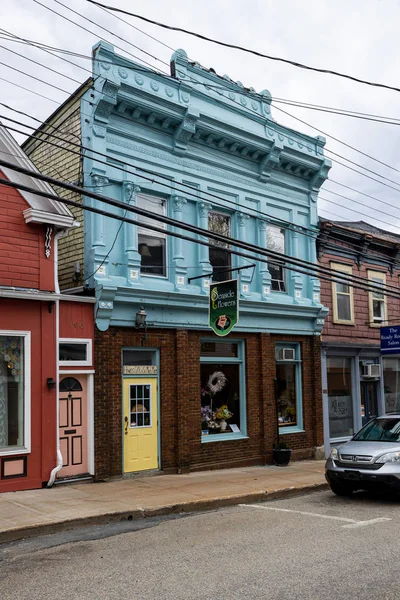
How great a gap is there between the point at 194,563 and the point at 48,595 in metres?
1.80

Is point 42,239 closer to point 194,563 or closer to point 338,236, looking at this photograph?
point 194,563

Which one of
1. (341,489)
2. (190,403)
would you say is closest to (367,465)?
(341,489)

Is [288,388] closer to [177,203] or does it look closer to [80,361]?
[177,203]

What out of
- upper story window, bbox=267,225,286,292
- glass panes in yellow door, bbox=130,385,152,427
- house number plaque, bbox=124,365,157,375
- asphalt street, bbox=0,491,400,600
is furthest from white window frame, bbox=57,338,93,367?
upper story window, bbox=267,225,286,292

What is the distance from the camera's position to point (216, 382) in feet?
55.3

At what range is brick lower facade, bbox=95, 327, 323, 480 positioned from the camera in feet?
46.1

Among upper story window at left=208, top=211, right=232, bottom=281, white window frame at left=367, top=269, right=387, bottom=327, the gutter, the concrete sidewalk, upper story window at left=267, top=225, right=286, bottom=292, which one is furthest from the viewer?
white window frame at left=367, top=269, right=387, bottom=327

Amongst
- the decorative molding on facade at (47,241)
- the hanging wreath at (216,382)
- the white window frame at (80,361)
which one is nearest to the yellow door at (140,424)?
the white window frame at (80,361)

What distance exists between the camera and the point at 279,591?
6297 mm

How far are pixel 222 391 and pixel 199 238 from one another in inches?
161

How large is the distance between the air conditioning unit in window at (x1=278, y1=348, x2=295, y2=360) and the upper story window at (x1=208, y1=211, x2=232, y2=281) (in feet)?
9.44

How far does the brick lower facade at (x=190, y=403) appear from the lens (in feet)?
46.1

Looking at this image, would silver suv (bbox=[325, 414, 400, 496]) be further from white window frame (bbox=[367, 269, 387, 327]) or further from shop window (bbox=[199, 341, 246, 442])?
white window frame (bbox=[367, 269, 387, 327])

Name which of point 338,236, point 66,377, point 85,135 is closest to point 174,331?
point 66,377
